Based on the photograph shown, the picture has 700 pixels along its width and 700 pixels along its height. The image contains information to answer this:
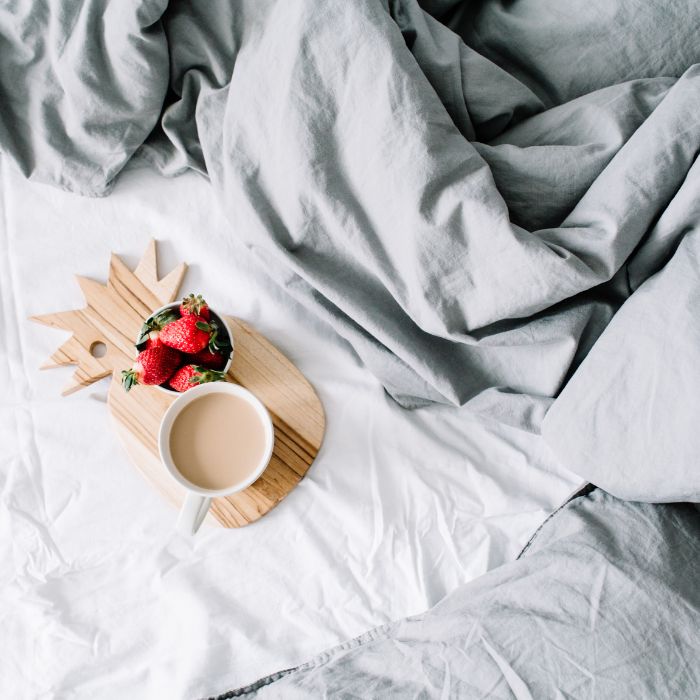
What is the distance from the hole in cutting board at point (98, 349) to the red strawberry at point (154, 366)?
86 mm

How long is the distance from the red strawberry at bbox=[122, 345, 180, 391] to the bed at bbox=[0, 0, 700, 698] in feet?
0.29

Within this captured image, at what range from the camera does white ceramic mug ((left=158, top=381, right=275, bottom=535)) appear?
0.71 m

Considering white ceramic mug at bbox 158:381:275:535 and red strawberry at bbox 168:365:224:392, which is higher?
red strawberry at bbox 168:365:224:392

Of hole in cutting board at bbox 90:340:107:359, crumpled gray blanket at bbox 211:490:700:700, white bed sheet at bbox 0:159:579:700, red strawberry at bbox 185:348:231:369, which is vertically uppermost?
hole in cutting board at bbox 90:340:107:359

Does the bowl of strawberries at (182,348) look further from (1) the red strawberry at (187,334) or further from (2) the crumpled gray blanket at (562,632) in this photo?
(2) the crumpled gray blanket at (562,632)

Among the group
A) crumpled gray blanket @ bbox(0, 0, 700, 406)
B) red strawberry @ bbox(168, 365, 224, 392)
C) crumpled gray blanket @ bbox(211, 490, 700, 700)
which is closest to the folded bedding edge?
crumpled gray blanket @ bbox(211, 490, 700, 700)

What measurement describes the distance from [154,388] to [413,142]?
394mm

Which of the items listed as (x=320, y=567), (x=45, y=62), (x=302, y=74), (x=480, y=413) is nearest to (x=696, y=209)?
(x=480, y=413)

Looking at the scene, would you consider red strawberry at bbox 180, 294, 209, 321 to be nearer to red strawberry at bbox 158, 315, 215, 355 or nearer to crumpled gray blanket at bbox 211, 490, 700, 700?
red strawberry at bbox 158, 315, 215, 355

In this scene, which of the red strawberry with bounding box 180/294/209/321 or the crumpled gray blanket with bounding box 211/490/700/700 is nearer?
the crumpled gray blanket with bounding box 211/490/700/700

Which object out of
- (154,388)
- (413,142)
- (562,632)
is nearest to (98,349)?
(154,388)

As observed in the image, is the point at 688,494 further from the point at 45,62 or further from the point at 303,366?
the point at 45,62

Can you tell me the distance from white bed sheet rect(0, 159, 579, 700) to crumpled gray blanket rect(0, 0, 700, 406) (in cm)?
6

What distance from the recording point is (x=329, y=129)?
721 millimetres
